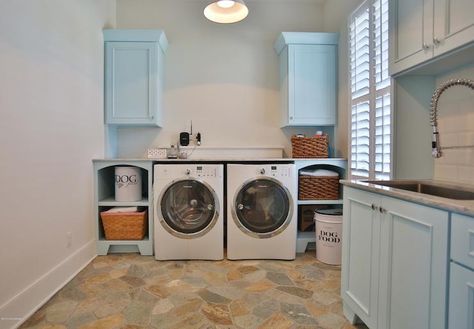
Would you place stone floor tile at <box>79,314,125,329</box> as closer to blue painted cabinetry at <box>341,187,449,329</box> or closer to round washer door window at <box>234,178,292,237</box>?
round washer door window at <box>234,178,292,237</box>

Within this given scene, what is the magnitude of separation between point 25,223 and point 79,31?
1.69 m

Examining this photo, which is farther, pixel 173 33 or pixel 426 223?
pixel 173 33

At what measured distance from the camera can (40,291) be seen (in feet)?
6.30

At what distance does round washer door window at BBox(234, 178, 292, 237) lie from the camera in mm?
2727

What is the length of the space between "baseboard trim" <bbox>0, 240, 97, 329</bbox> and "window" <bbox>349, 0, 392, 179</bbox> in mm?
2520

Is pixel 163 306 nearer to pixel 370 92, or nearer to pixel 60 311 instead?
pixel 60 311

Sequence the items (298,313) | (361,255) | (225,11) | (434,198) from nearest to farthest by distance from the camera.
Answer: (434,198), (361,255), (298,313), (225,11)

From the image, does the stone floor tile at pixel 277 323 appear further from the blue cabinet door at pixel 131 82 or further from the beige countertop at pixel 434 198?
the blue cabinet door at pixel 131 82

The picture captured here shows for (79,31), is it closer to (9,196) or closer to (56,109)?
(56,109)

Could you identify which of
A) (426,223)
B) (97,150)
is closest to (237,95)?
(97,150)

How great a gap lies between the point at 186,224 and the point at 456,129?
222cm

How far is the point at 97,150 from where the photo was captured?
9.49ft

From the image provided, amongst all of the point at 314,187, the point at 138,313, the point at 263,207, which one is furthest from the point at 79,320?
the point at 314,187

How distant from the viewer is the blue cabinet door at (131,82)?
3018mm
